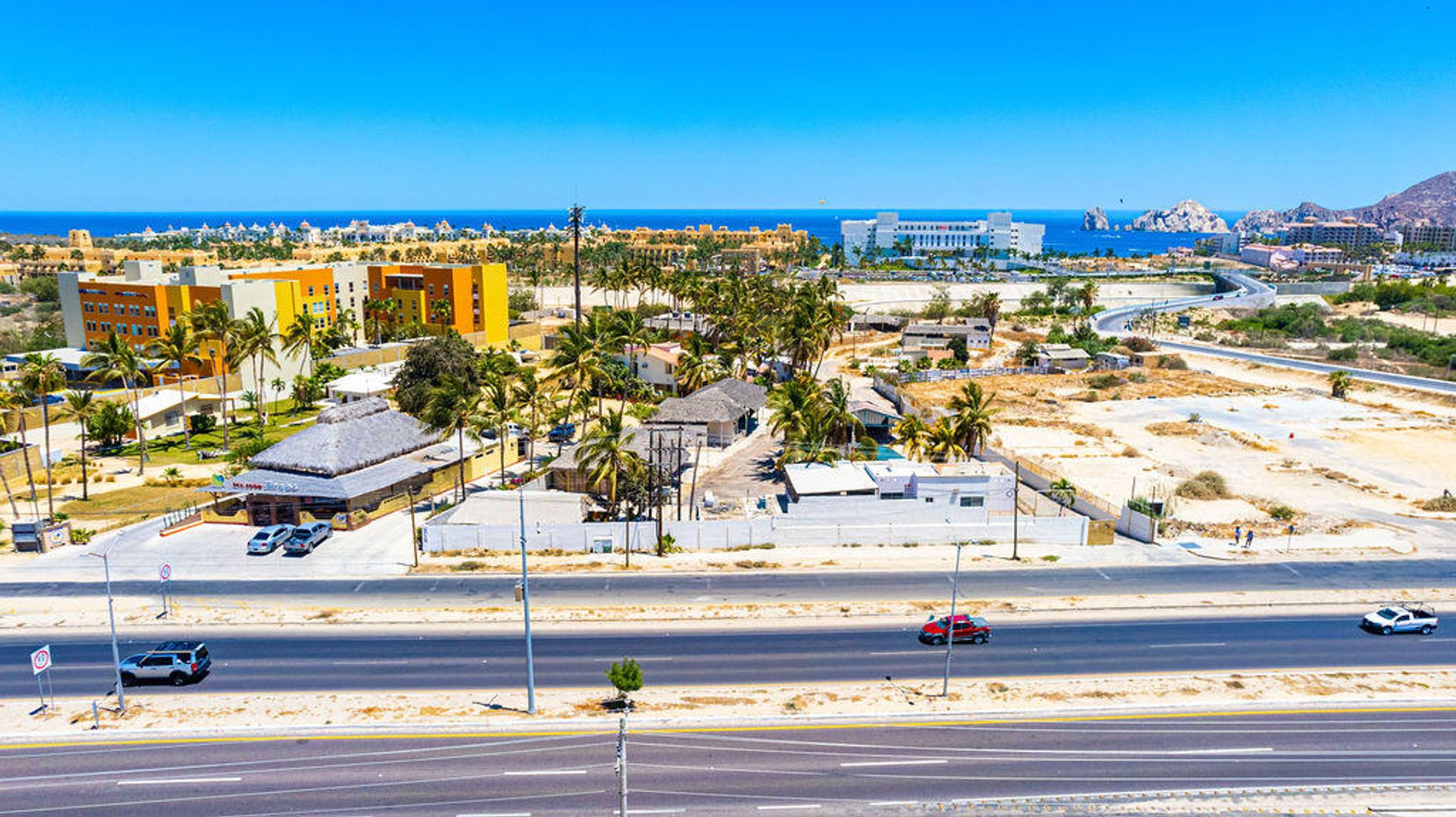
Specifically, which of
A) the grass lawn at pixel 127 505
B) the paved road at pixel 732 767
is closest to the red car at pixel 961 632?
the paved road at pixel 732 767

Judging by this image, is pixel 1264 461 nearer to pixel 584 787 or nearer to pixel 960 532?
pixel 960 532

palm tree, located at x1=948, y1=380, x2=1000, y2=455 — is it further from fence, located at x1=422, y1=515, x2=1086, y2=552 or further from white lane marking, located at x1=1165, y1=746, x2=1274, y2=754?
white lane marking, located at x1=1165, y1=746, x2=1274, y2=754

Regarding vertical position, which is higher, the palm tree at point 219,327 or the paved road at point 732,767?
the palm tree at point 219,327

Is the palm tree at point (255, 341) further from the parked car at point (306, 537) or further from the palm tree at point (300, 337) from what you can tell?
the parked car at point (306, 537)

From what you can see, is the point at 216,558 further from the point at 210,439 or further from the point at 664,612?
the point at 210,439

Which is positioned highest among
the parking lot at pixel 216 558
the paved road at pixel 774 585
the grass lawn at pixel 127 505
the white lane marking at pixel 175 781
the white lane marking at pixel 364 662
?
the white lane marking at pixel 175 781

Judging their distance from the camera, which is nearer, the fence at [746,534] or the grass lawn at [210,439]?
the fence at [746,534]

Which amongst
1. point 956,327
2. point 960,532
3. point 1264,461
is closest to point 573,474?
point 960,532
